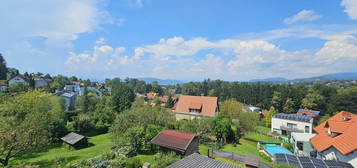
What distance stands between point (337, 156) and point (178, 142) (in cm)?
1684

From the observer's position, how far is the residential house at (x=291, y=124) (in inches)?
1561

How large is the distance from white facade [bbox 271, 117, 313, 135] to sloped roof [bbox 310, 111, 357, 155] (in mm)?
17956

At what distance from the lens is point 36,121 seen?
629 inches

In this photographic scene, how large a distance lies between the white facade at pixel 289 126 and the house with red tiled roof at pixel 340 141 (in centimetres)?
1829

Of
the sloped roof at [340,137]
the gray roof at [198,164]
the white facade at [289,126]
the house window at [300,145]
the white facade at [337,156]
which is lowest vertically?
the white facade at [289,126]

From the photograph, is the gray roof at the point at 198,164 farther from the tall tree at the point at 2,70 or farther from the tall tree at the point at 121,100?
the tall tree at the point at 2,70

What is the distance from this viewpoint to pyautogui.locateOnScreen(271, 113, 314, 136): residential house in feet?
130

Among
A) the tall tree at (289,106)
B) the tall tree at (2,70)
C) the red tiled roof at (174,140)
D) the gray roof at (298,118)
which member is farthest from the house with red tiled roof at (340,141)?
the tall tree at (2,70)

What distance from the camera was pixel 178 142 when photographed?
1727 cm

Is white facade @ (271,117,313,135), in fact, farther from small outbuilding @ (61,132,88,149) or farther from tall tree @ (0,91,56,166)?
tall tree @ (0,91,56,166)

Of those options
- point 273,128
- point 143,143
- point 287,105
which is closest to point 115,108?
point 143,143

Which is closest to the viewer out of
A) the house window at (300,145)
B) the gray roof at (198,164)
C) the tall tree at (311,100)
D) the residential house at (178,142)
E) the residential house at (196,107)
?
the gray roof at (198,164)

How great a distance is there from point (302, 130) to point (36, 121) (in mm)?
48501

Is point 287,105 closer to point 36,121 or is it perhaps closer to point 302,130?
point 302,130
